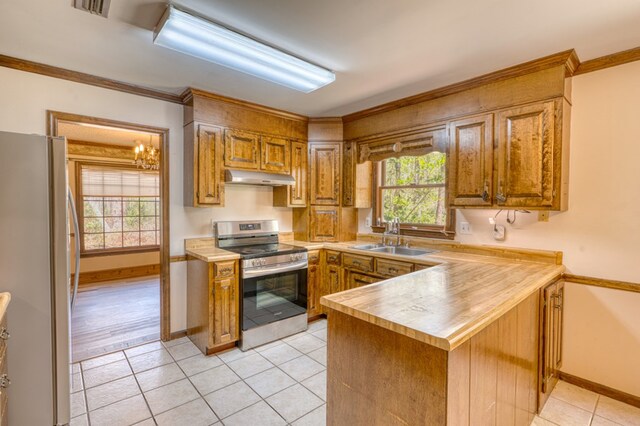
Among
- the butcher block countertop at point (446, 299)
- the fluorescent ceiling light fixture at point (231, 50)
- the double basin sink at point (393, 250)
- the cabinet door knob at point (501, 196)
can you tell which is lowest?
the double basin sink at point (393, 250)

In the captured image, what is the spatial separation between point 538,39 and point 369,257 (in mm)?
2199

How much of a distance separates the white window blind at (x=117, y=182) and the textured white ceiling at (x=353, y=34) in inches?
140

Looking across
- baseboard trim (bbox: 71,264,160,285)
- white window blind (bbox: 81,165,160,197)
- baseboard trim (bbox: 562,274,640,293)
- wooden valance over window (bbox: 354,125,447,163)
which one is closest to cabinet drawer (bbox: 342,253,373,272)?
wooden valance over window (bbox: 354,125,447,163)

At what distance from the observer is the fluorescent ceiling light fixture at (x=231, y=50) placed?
1.81 meters

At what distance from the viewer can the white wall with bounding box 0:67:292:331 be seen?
243 centimetres

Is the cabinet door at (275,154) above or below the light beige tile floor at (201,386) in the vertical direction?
above

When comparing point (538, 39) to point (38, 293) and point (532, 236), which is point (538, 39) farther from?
point (38, 293)

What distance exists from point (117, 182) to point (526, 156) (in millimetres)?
6395

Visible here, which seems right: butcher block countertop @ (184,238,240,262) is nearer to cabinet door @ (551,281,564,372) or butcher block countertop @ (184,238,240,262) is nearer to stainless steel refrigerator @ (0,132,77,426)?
stainless steel refrigerator @ (0,132,77,426)

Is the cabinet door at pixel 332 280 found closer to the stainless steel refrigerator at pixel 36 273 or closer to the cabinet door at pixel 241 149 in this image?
the cabinet door at pixel 241 149

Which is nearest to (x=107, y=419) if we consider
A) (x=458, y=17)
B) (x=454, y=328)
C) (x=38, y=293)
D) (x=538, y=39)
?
(x=38, y=293)

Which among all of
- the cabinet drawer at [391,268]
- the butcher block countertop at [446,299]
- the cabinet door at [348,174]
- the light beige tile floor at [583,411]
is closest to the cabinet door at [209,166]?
the cabinet door at [348,174]

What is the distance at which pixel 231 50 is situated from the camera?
2072 mm

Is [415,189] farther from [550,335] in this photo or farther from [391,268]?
[550,335]
